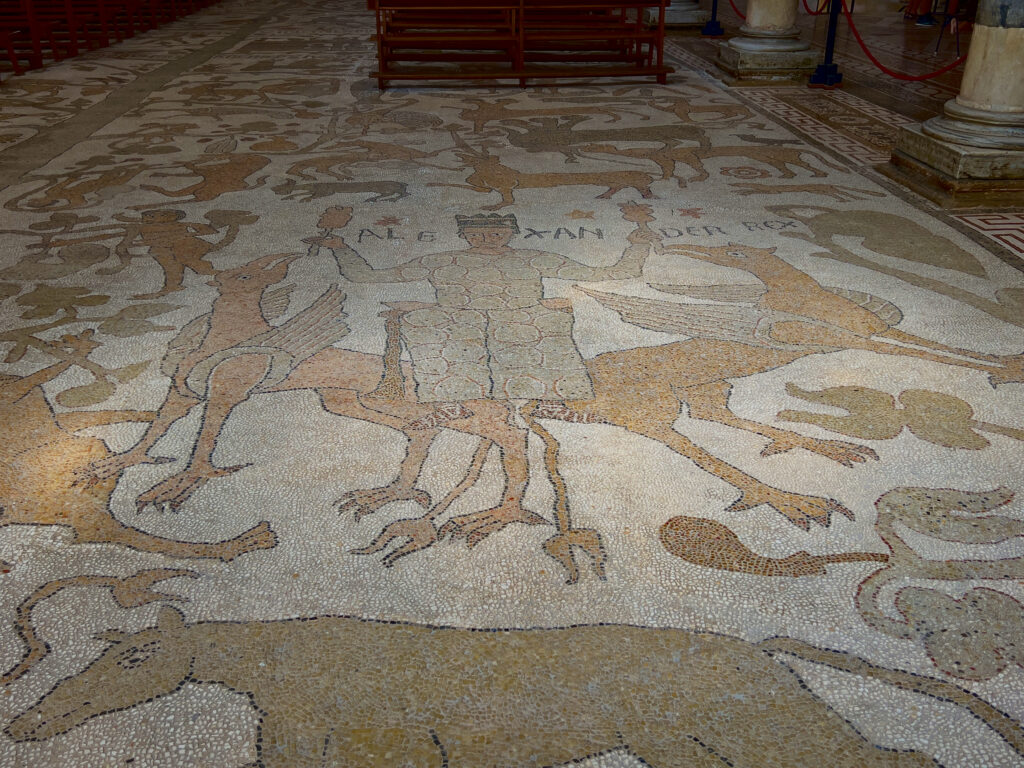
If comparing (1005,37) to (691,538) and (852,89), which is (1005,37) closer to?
(852,89)

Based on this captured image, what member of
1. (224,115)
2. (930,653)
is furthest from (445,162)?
(930,653)

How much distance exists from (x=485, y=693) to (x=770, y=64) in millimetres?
6346

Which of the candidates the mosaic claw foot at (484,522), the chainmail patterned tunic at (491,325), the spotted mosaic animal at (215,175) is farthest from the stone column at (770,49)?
the mosaic claw foot at (484,522)

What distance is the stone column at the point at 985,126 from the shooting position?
12.2 ft

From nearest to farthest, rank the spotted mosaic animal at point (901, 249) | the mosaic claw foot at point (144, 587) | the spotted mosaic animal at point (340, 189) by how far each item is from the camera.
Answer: the mosaic claw foot at point (144, 587) < the spotted mosaic animal at point (901, 249) < the spotted mosaic animal at point (340, 189)

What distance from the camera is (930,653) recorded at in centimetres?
138

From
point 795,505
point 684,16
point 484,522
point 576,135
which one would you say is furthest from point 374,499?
point 684,16

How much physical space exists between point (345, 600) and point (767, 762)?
2.50 feet

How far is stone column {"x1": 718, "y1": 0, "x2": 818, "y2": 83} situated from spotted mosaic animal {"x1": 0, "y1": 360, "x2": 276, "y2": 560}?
19.2ft

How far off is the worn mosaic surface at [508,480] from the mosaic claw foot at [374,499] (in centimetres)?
1

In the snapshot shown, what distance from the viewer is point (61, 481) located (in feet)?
6.00

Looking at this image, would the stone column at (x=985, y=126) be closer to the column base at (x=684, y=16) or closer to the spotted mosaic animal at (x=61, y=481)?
the spotted mosaic animal at (x=61, y=481)

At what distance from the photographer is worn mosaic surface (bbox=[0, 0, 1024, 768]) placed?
4.26 ft

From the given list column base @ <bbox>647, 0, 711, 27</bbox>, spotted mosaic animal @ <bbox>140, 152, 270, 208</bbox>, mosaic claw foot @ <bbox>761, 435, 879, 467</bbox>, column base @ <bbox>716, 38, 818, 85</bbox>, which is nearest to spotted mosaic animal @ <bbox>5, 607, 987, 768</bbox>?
mosaic claw foot @ <bbox>761, 435, 879, 467</bbox>
